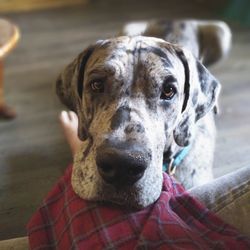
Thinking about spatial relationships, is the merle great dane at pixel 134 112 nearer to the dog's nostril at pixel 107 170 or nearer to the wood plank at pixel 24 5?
the dog's nostril at pixel 107 170

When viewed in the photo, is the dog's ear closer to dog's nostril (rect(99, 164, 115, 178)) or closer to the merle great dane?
the merle great dane

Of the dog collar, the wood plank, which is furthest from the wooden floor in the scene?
the dog collar

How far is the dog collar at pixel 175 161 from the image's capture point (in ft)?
5.33

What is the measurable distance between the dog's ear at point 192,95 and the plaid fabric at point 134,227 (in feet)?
1.44

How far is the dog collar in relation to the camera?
1.63 metres

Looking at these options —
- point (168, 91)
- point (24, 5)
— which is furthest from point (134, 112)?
point (24, 5)

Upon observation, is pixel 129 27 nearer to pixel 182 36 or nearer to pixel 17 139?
pixel 182 36

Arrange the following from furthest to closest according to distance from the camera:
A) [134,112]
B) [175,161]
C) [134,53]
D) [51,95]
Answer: [51,95], [175,161], [134,53], [134,112]

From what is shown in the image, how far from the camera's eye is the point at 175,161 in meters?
1.67

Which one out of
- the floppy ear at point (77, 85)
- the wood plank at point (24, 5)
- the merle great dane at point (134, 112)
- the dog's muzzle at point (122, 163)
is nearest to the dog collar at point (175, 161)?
the merle great dane at point (134, 112)

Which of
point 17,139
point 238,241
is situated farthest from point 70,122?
point 238,241

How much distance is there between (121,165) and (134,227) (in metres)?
0.21

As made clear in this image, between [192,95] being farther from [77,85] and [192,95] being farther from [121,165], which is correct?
[121,165]

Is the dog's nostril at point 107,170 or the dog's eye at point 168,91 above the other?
the dog's eye at point 168,91
